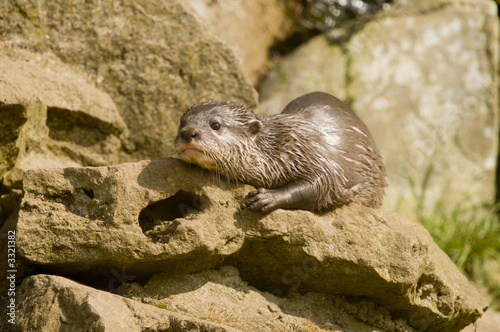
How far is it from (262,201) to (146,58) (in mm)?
2167

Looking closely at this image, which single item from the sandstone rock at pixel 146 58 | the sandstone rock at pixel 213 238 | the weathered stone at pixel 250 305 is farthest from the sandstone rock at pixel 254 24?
the weathered stone at pixel 250 305

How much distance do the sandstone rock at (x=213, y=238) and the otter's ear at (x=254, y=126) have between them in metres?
0.50

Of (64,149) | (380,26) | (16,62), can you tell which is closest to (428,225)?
(380,26)

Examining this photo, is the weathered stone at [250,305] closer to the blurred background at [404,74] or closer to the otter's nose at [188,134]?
the otter's nose at [188,134]

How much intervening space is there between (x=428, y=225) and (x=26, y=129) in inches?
199

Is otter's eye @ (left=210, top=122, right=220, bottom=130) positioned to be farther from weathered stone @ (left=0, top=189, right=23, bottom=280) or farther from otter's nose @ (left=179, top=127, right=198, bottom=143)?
weathered stone @ (left=0, top=189, right=23, bottom=280)

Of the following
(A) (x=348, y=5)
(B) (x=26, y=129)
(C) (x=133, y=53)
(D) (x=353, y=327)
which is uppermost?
(A) (x=348, y=5)

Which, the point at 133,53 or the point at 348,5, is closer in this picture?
the point at 133,53

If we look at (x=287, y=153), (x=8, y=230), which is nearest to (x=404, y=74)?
(x=287, y=153)

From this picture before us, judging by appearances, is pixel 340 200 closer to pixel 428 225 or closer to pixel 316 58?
pixel 428 225

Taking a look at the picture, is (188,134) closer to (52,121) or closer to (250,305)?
(250,305)

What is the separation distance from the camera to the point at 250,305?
12.6 feet

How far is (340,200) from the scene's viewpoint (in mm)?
4059

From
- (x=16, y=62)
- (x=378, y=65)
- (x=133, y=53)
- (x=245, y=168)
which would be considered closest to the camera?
(x=245, y=168)
